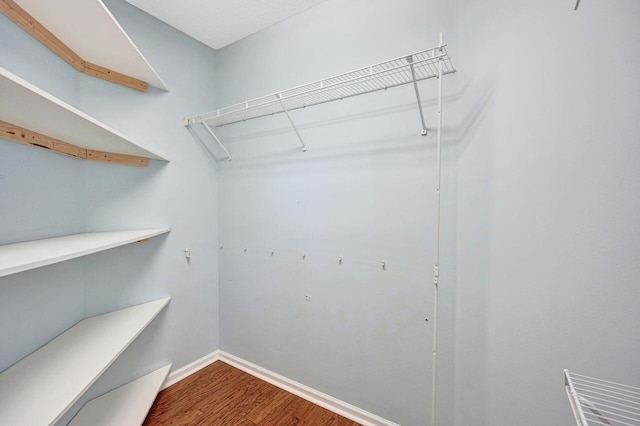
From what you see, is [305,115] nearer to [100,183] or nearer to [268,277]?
[268,277]

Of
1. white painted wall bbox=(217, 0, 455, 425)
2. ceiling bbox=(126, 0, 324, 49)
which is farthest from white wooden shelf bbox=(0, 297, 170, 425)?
ceiling bbox=(126, 0, 324, 49)

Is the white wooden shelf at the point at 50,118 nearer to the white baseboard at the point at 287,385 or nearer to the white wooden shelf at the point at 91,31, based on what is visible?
the white wooden shelf at the point at 91,31

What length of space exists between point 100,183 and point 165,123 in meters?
0.62

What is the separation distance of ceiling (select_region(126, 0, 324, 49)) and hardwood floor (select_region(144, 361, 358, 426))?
106 inches

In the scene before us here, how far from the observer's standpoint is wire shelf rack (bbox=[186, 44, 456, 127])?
1195mm

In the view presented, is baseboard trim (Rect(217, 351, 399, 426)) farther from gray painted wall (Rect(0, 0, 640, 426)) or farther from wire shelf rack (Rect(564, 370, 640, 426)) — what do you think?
wire shelf rack (Rect(564, 370, 640, 426))

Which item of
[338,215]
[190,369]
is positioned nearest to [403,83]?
[338,215]

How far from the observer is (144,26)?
1.79m

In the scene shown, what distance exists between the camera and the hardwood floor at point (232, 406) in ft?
5.21

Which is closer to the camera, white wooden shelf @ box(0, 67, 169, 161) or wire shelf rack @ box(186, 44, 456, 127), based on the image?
white wooden shelf @ box(0, 67, 169, 161)

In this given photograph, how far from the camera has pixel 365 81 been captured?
4.80ft

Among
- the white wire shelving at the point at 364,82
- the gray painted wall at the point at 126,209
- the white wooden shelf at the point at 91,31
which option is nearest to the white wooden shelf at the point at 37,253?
the gray painted wall at the point at 126,209

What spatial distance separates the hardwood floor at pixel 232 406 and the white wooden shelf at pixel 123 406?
14 centimetres

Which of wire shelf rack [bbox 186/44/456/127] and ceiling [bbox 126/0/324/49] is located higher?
ceiling [bbox 126/0/324/49]
